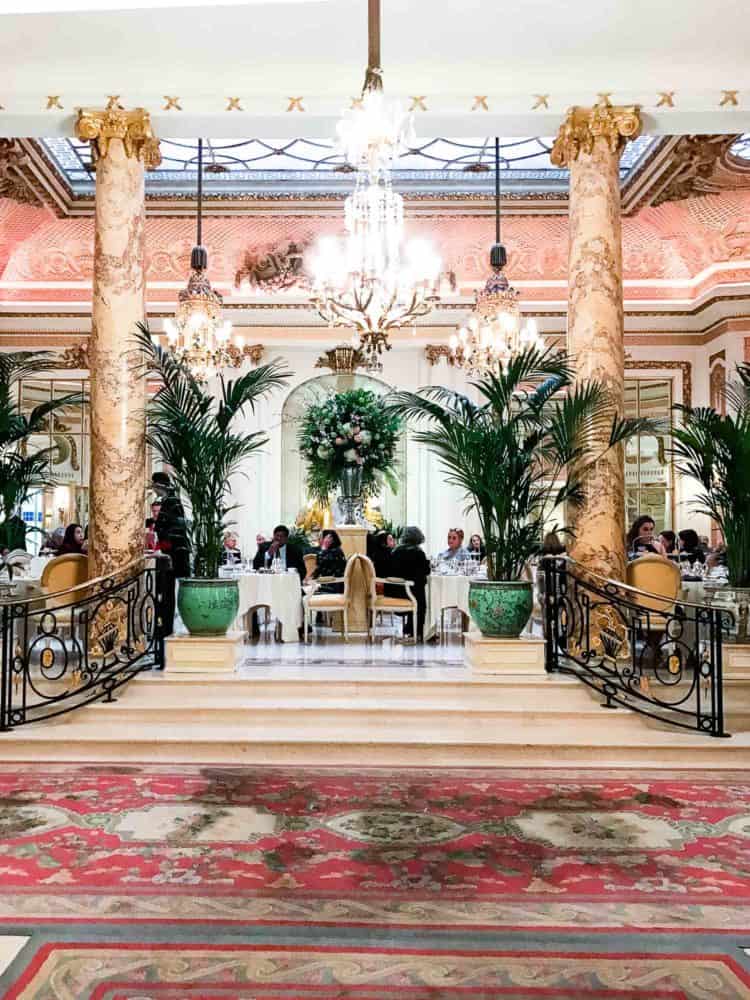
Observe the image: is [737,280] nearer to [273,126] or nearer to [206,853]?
[273,126]

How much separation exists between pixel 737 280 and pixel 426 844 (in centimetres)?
1105

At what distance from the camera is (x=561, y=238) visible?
13.6m

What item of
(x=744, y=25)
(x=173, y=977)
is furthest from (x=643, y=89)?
(x=173, y=977)

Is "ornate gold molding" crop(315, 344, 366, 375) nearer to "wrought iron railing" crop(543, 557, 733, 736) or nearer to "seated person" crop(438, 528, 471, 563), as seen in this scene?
"seated person" crop(438, 528, 471, 563)

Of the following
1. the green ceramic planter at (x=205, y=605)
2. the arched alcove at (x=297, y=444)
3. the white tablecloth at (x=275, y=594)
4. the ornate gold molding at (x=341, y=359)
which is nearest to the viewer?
the green ceramic planter at (x=205, y=605)

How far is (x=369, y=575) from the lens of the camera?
8352 mm

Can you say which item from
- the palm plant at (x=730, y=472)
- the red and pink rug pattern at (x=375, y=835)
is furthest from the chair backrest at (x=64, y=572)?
the palm plant at (x=730, y=472)

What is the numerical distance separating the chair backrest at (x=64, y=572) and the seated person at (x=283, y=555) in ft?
7.25

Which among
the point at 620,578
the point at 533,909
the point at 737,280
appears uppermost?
the point at 737,280

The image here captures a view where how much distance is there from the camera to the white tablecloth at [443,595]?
28.0 ft

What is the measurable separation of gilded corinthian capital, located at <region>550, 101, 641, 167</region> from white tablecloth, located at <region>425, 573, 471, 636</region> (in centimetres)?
406

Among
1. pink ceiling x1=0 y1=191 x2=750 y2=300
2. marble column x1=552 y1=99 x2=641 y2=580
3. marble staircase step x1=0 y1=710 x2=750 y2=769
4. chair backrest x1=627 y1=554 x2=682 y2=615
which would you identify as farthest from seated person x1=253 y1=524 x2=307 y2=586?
pink ceiling x1=0 y1=191 x2=750 y2=300

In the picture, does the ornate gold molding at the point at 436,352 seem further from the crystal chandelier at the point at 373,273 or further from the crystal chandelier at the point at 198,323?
the crystal chandelier at the point at 373,273

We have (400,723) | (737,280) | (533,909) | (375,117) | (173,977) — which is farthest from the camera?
(737,280)
